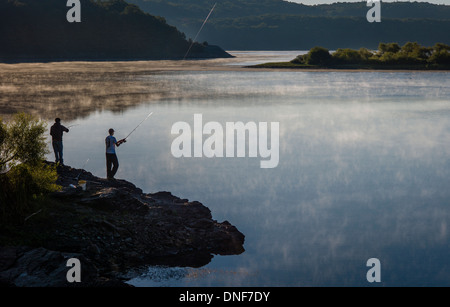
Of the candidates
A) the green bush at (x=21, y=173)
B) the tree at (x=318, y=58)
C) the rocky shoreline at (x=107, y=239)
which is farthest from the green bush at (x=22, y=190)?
the tree at (x=318, y=58)

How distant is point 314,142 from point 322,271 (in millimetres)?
16204

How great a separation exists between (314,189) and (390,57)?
105 meters

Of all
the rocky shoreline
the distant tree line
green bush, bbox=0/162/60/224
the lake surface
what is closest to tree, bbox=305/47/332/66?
the distant tree line

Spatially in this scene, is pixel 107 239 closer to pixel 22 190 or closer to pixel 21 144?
pixel 22 190

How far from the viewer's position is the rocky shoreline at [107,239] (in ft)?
38.1

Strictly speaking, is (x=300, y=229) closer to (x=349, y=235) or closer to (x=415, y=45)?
(x=349, y=235)

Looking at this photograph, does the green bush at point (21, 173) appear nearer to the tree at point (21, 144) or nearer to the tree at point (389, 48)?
the tree at point (21, 144)

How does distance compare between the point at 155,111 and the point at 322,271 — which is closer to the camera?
the point at 322,271

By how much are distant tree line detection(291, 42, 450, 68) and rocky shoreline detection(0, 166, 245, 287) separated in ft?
347

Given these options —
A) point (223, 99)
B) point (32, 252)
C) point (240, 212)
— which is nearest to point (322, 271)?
point (240, 212)

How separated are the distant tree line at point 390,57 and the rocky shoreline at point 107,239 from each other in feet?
347

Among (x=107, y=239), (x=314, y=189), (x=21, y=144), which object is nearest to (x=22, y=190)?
(x=21, y=144)

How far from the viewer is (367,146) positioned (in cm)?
2766
